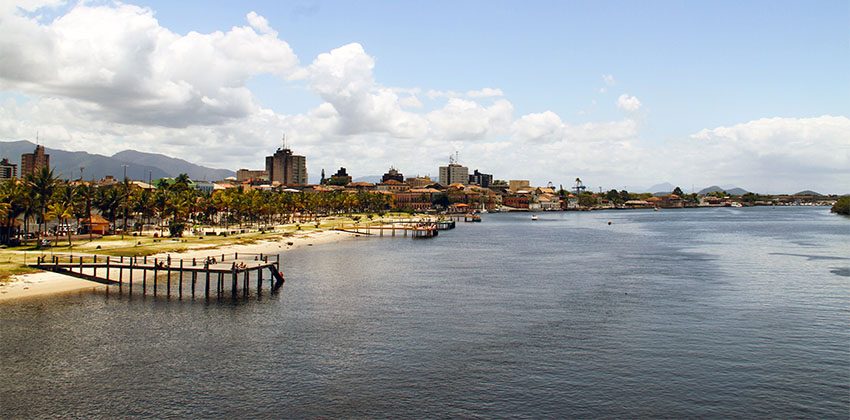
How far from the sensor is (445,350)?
1922 inches

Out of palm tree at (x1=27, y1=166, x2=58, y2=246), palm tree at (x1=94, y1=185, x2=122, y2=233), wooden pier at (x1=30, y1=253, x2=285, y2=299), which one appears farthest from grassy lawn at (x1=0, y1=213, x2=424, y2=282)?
palm tree at (x1=94, y1=185, x2=122, y2=233)

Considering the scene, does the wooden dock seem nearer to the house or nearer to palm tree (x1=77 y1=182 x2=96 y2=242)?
the house

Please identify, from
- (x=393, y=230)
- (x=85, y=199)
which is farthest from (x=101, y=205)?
(x=393, y=230)

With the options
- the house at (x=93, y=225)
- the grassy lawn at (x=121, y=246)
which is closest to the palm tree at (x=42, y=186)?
the grassy lawn at (x=121, y=246)

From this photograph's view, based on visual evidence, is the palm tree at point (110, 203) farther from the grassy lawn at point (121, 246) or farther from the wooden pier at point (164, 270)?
the wooden pier at point (164, 270)

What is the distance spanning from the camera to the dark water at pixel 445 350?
1486 inches

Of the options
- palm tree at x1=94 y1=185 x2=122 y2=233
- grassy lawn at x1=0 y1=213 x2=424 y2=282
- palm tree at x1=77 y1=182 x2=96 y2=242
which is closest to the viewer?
grassy lawn at x1=0 y1=213 x2=424 y2=282

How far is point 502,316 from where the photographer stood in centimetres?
6181

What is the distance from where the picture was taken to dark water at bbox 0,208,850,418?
124 feet

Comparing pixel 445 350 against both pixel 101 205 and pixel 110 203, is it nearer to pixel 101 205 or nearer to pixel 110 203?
pixel 110 203

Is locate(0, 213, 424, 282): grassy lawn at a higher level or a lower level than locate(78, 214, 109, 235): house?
lower

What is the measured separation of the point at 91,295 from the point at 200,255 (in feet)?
99.8

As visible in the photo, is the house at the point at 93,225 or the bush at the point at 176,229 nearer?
the house at the point at 93,225

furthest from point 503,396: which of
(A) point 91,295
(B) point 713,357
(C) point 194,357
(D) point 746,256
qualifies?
(D) point 746,256
